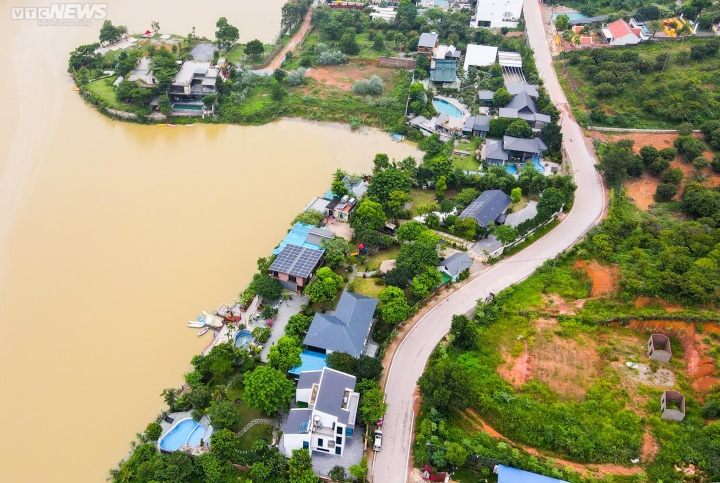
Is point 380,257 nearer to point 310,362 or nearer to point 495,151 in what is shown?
point 310,362

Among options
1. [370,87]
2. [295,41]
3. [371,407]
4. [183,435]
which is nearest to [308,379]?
[371,407]

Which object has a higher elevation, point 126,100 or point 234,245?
point 126,100

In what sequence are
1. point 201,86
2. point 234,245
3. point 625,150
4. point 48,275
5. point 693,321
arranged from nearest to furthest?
point 693,321 < point 48,275 < point 234,245 < point 625,150 < point 201,86

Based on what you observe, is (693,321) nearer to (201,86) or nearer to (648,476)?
(648,476)

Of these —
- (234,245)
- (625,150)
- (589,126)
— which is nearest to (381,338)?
(234,245)

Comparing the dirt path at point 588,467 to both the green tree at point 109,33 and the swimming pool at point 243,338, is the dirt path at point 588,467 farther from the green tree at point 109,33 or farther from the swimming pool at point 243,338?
the green tree at point 109,33

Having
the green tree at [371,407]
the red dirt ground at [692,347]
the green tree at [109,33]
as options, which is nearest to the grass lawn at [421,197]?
the red dirt ground at [692,347]

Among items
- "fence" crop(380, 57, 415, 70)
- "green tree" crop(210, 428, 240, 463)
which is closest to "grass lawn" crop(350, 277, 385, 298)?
"green tree" crop(210, 428, 240, 463)
